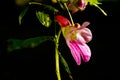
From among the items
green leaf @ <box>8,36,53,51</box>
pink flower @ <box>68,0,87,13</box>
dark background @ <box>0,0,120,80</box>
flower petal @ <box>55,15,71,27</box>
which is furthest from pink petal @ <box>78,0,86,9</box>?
dark background @ <box>0,0,120,80</box>

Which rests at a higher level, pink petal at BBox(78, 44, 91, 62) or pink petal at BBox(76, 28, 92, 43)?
pink petal at BBox(76, 28, 92, 43)

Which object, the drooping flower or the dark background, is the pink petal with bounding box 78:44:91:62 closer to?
the drooping flower

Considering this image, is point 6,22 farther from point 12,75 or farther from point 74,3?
point 74,3

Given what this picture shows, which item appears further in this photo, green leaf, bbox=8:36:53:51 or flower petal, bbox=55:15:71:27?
green leaf, bbox=8:36:53:51

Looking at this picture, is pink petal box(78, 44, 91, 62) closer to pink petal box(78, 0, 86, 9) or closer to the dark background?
pink petal box(78, 0, 86, 9)

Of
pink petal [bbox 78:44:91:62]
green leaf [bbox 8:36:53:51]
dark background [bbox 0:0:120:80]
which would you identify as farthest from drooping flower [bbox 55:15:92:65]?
dark background [bbox 0:0:120:80]

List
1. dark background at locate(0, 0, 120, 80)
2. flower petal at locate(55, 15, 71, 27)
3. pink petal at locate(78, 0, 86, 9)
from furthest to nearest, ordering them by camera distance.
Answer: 1. dark background at locate(0, 0, 120, 80)
2. flower petal at locate(55, 15, 71, 27)
3. pink petal at locate(78, 0, 86, 9)

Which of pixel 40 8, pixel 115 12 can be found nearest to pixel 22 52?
pixel 115 12

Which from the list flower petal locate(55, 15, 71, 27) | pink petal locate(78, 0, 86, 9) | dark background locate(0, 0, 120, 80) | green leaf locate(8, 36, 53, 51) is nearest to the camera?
pink petal locate(78, 0, 86, 9)
